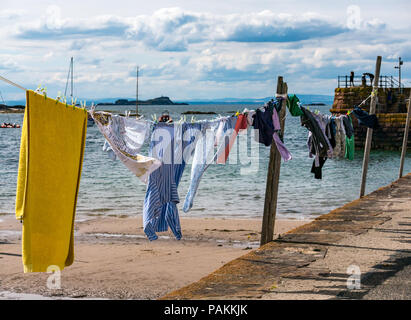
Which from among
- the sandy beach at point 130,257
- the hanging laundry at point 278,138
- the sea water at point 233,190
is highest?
the hanging laundry at point 278,138

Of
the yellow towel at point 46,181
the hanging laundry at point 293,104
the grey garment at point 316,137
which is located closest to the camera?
the yellow towel at point 46,181

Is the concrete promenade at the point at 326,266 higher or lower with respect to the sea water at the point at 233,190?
Result: higher

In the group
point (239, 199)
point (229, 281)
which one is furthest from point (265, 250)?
point (239, 199)

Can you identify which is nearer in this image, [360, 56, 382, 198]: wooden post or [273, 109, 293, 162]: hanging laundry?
[273, 109, 293, 162]: hanging laundry

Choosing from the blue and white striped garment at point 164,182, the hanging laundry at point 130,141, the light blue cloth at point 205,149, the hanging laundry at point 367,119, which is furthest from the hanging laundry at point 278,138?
the hanging laundry at point 367,119

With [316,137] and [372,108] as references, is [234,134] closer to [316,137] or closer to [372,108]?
[316,137]

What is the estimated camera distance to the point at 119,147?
255 inches

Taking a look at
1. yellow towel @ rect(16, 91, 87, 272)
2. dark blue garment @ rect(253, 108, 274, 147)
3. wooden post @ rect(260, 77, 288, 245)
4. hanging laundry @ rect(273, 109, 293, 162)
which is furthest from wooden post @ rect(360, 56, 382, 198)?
yellow towel @ rect(16, 91, 87, 272)

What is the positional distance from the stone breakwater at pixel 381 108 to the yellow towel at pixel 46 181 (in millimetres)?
39244

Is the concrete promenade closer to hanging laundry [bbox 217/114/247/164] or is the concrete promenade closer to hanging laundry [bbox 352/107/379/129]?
hanging laundry [bbox 217/114/247/164]

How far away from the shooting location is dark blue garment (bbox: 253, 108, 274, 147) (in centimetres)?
826

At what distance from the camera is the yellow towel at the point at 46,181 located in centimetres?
473

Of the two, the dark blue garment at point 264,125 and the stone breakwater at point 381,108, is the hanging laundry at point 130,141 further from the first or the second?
the stone breakwater at point 381,108

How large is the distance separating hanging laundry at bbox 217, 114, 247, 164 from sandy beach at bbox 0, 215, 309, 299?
2.21 meters
